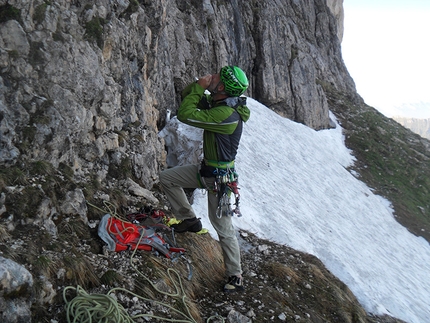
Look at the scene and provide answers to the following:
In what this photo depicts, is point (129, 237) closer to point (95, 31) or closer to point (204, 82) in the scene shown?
point (204, 82)

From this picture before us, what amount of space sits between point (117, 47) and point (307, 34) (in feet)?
124

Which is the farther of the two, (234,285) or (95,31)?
(95,31)

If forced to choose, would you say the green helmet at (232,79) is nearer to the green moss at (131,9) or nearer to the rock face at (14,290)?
the rock face at (14,290)

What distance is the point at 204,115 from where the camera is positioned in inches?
238

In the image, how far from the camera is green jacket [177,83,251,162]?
6059 millimetres

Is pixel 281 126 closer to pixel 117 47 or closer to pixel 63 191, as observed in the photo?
pixel 117 47

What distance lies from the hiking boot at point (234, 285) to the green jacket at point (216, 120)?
2.17 meters

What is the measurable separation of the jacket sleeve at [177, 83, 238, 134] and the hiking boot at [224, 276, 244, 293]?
2.66 metres

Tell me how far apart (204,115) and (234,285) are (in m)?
3.09

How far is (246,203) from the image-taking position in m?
12.2

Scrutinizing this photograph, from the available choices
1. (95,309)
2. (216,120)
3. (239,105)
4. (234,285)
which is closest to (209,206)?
(234,285)

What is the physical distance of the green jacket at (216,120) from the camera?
19.9 feet

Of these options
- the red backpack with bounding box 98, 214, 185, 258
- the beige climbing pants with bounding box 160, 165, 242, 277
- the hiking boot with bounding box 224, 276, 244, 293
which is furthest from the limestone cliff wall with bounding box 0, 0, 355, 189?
the hiking boot with bounding box 224, 276, 244, 293

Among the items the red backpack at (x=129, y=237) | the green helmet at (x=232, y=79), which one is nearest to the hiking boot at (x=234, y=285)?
the red backpack at (x=129, y=237)
